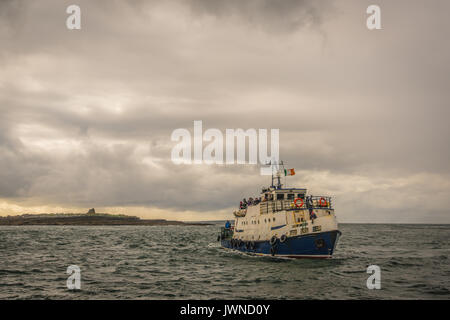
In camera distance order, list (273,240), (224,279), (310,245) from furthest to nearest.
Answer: (273,240)
(310,245)
(224,279)

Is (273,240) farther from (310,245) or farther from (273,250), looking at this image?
(310,245)

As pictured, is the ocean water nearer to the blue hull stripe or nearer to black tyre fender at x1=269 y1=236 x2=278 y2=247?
the blue hull stripe

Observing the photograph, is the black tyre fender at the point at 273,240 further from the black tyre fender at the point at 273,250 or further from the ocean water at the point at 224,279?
the ocean water at the point at 224,279

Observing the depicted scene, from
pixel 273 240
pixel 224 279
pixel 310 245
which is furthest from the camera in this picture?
pixel 273 240

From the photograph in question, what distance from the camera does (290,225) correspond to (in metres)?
36.4

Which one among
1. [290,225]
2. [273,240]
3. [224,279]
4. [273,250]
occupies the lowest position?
[224,279]

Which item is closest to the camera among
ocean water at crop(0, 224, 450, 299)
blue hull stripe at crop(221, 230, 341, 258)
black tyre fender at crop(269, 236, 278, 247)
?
ocean water at crop(0, 224, 450, 299)

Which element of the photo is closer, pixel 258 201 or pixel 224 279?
pixel 224 279

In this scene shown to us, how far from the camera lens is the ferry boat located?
3509cm

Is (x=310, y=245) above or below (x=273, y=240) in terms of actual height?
below

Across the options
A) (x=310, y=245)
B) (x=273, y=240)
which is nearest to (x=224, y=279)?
(x=273, y=240)

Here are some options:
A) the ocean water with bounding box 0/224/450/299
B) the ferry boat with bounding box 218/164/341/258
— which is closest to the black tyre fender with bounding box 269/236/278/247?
the ferry boat with bounding box 218/164/341/258
